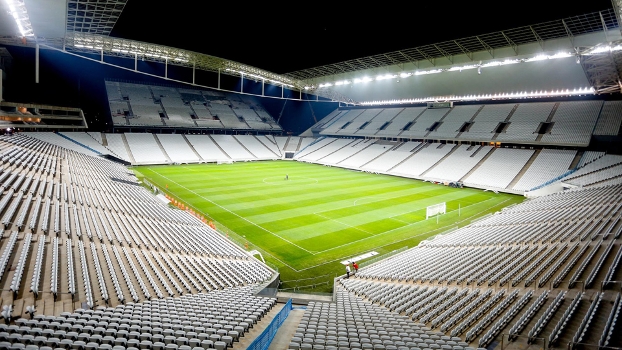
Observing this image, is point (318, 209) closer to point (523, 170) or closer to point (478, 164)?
point (478, 164)

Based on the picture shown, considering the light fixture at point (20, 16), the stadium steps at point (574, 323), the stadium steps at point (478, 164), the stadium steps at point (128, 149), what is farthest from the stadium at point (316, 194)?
the stadium steps at point (128, 149)

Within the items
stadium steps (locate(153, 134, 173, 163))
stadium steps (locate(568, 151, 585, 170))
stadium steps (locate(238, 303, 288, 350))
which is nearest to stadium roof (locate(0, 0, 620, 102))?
stadium steps (locate(568, 151, 585, 170))

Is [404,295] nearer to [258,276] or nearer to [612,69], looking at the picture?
[258,276]

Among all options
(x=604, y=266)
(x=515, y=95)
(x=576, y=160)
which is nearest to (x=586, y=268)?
(x=604, y=266)

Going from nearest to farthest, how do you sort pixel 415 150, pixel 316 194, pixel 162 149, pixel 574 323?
pixel 574 323 → pixel 316 194 → pixel 415 150 → pixel 162 149

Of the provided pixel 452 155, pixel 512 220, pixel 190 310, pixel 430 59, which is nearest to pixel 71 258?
pixel 190 310

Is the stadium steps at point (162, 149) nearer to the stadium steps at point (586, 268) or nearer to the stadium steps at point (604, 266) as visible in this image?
the stadium steps at point (586, 268)

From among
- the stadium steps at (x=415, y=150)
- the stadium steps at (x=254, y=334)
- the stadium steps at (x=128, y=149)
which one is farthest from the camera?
the stadium steps at (x=128, y=149)
